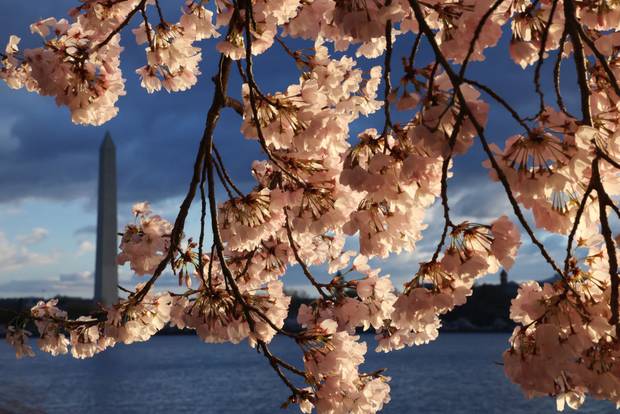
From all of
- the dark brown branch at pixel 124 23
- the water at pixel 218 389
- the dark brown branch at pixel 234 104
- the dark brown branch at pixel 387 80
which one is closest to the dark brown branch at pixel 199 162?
the dark brown branch at pixel 234 104

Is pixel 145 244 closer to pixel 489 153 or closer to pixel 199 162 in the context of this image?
pixel 199 162

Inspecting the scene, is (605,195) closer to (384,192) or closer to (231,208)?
(384,192)

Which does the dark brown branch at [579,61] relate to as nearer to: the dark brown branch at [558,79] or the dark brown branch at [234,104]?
the dark brown branch at [558,79]

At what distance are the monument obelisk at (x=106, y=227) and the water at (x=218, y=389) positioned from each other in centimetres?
786

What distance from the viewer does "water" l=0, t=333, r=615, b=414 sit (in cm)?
4516

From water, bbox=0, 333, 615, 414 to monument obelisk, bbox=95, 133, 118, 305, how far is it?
7.86 m

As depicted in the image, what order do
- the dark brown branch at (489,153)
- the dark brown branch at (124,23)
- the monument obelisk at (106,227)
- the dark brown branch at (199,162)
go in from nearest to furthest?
the dark brown branch at (489,153) → the dark brown branch at (199,162) → the dark brown branch at (124,23) → the monument obelisk at (106,227)

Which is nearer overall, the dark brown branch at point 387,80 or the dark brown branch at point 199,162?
the dark brown branch at point 387,80

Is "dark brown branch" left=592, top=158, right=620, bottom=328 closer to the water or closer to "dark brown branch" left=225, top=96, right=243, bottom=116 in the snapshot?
"dark brown branch" left=225, top=96, right=243, bottom=116

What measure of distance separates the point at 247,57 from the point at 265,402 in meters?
47.1

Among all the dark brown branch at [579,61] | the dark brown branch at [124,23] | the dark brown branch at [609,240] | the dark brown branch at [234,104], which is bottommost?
the dark brown branch at [609,240]

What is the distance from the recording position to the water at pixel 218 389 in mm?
45156

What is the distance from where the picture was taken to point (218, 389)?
55.2 m

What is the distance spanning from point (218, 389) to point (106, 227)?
18921mm
